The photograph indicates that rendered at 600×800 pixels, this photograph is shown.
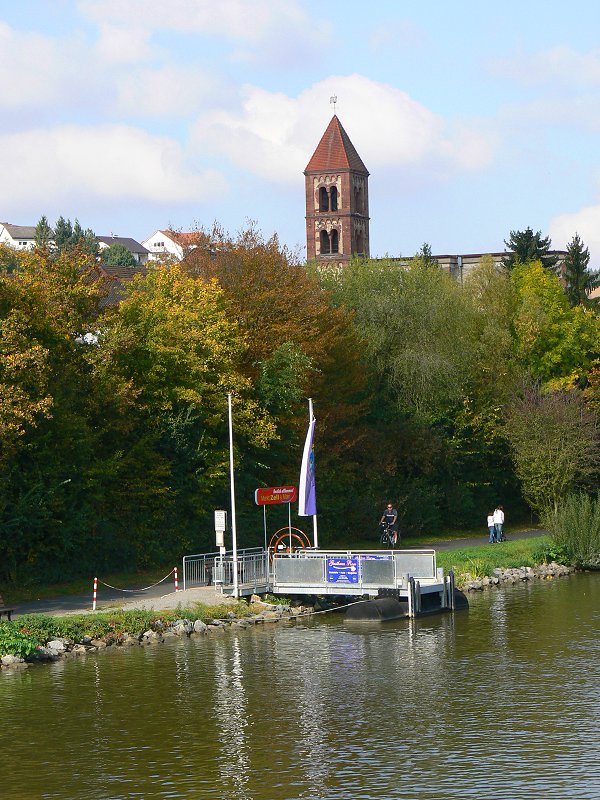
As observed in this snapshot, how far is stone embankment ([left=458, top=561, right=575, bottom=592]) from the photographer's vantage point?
44.2 metres

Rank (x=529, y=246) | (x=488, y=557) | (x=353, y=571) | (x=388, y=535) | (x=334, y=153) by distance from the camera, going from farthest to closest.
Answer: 1. (x=334, y=153)
2. (x=529, y=246)
3. (x=388, y=535)
4. (x=488, y=557)
5. (x=353, y=571)

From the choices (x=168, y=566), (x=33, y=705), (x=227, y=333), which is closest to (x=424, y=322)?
(x=227, y=333)

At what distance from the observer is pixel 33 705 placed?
2595 centimetres

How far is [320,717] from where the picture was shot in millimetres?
24484

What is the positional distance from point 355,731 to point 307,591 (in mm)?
15180

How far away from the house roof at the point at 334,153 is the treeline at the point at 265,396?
51.9 m

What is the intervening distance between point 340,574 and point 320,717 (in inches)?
531

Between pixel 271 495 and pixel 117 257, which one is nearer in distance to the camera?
pixel 271 495

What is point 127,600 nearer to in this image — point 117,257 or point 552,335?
point 552,335

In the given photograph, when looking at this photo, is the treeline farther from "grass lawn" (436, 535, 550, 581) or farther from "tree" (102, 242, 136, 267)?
"tree" (102, 242, 136, 267)

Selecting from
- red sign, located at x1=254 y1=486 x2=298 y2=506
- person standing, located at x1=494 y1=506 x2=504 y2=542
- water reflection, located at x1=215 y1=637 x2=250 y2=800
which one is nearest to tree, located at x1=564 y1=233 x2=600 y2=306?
person standing, located at x1=494 y1=506 x2=504 y2=542

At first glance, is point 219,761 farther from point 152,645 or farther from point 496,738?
point 152,645

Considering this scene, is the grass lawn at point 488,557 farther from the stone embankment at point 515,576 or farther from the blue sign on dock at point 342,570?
the blue sign on dock at point 342,570

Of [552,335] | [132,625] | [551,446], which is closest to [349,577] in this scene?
[132,625]
